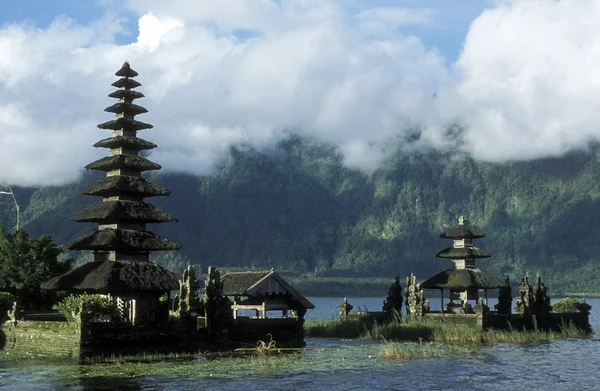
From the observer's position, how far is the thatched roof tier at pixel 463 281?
85.8m

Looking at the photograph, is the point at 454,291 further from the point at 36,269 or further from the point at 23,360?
the point at 23,360

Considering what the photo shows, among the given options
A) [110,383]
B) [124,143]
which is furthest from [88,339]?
[124,143]

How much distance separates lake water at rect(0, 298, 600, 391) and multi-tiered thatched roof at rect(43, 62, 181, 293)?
8.22 m

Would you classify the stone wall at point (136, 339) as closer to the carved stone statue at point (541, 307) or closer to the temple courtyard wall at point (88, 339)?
the temple courtyard wall at point (88, 339)

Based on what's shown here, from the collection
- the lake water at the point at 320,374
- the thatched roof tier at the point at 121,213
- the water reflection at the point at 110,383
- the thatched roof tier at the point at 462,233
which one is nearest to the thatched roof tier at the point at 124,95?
the thatched roof tier at the point at 121,213

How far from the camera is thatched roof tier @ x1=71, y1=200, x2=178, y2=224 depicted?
6344 cm

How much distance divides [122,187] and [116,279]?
336 inches

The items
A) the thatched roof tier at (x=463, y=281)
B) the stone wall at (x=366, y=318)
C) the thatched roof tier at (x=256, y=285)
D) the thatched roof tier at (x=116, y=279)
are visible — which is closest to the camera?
the thatched roof tier at (x=116, y=279)

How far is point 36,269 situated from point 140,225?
9.51m

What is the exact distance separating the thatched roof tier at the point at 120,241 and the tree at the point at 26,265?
18.9ft

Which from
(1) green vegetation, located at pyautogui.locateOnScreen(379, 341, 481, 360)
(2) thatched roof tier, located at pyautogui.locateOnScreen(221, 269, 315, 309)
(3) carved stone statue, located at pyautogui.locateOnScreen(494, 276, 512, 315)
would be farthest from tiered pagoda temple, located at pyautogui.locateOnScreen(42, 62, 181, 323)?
(3) carved stone statue, located at pyautogui.locateOnScreen(494, 276, 512, 315)

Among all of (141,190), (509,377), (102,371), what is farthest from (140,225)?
(509,377)

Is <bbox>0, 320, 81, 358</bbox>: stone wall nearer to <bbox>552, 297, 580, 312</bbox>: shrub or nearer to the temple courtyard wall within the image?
the temple courtyard wall

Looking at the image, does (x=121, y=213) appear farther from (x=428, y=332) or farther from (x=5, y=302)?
(x=428, y=332)
